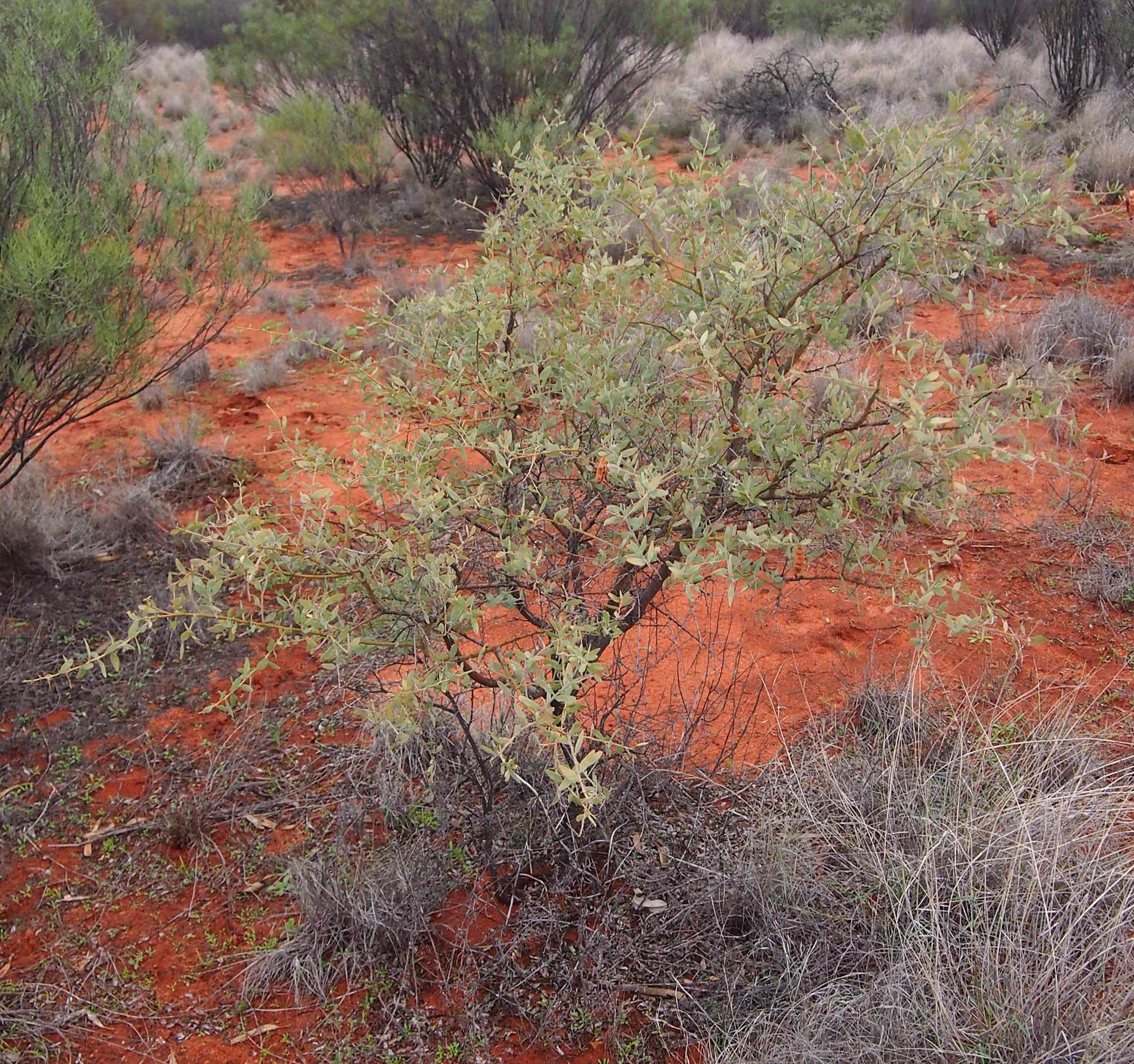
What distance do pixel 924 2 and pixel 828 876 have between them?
21.0 m

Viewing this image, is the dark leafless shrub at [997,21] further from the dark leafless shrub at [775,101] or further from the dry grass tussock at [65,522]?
the dry grass tussock at [65,522]

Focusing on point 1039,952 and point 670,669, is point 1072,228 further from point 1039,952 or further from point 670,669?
point 670,669

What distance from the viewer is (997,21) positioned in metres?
15.1

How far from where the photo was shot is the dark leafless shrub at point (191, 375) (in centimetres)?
704

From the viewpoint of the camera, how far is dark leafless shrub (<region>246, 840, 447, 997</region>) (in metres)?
2.50

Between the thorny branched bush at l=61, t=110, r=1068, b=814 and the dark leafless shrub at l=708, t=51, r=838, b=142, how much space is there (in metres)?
11.0

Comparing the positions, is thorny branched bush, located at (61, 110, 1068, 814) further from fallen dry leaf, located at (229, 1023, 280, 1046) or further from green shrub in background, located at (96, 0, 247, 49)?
green shrub in background, located at (96, 0, 247, 49)

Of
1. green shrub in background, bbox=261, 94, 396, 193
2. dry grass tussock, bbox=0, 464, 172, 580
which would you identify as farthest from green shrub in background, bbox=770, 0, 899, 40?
dry grass tussock, bbox=0, 464, 172, 580

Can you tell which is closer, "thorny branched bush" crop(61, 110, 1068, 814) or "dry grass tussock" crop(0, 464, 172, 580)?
"thorny branched bush" crop(61, 110, 1068, 814)

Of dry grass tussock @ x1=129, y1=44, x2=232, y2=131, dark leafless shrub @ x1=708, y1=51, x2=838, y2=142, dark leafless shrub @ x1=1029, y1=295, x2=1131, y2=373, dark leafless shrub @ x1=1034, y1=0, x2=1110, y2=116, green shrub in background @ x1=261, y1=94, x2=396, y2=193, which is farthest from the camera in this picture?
dry grass tussock @ x1=129, y1=44, x2=232, y2=131

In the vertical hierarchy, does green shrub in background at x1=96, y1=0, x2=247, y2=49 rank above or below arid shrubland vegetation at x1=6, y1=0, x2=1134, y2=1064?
above

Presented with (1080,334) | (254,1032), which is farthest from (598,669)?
(1080,334)

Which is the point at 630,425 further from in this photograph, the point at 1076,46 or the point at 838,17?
the point at 838,17

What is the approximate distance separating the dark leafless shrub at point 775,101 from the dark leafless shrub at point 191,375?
27.9ft
